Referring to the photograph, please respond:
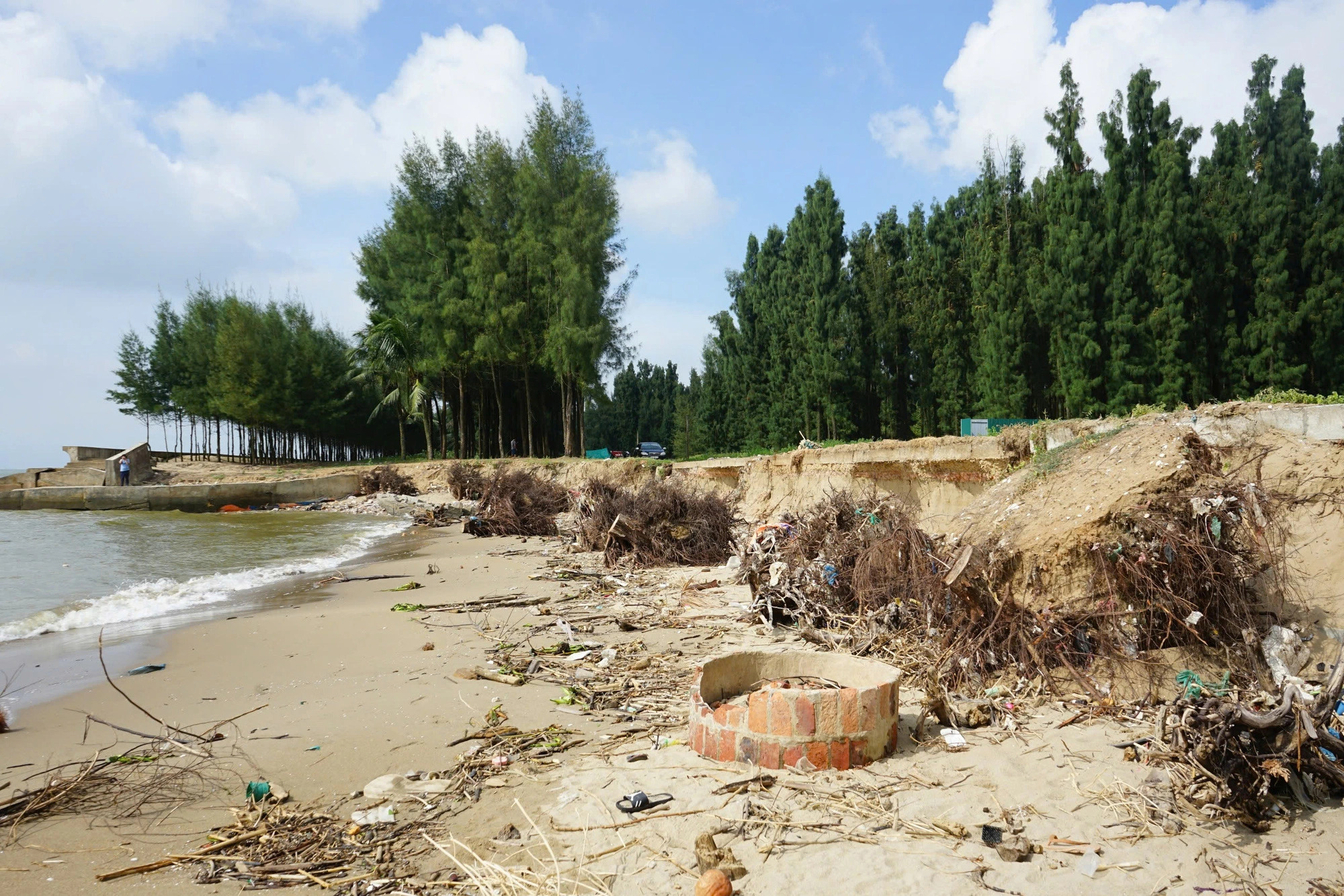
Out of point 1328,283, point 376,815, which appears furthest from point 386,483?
point 1328,283

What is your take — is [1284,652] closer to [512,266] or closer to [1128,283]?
[1128,283]

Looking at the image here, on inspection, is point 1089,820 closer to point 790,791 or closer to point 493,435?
point 790,791

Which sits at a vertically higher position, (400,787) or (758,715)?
(758,715)

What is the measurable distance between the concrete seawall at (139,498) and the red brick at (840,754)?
1217 inches

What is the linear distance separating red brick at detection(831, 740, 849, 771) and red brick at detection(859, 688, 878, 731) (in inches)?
4.9

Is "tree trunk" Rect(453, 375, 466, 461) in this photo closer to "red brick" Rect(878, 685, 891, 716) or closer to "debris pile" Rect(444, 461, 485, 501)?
"debris pile" Rect(444, 461, 485, 501)

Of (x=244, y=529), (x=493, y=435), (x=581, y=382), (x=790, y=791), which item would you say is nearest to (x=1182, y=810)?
(x=790, y=791)

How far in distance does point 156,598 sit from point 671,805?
9.44 metres

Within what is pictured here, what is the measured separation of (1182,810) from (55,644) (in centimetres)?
935

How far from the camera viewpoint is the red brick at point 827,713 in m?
3.67

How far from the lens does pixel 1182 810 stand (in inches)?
124

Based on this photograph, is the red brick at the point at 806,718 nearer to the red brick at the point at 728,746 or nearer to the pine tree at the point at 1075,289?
the red brick at the point at 728,746

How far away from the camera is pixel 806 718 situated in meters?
3.67

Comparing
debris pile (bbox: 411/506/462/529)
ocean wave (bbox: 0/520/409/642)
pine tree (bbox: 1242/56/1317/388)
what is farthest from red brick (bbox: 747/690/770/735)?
pine tree (bbox: 1242/56/1317/388)
